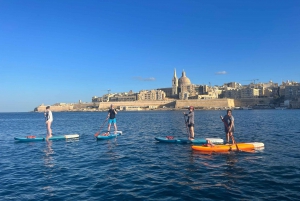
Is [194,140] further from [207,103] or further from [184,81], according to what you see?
[184,81]

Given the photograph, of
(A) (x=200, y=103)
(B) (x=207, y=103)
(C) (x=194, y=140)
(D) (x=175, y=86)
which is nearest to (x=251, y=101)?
(B) (x=207, y=103)

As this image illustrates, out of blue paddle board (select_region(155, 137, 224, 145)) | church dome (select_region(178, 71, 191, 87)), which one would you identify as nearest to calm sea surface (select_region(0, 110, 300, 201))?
blue paddle board (select_region(155, 137, 224, 145))

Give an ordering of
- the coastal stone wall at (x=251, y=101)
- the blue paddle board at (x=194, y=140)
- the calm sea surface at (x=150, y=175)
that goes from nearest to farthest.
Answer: the calm sea surface at (x=150, y=175), the blue paddle board at (x=194, y=140), the coastal stone wall at (x=251, y=101)

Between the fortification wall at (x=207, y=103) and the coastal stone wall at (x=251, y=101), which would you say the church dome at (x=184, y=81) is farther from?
the coastal stone wall at (x=251, y=101)

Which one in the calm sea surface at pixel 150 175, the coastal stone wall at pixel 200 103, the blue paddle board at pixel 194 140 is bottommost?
the calm sea surface at pixel 150 175

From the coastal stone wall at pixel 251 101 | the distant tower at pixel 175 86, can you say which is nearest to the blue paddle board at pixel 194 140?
the coastal stone wall at pixel 251 101

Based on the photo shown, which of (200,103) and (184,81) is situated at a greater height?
(184,81)

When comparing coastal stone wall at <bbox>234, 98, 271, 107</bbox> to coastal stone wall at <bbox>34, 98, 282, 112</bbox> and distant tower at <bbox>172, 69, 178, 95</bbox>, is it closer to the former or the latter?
coastal stone wall at <bbox>34, 98, 282, 112</bbox>

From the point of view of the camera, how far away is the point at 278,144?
1377cm

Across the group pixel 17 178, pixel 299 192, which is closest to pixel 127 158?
pixel 17 178

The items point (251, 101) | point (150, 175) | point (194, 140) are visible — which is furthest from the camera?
point (251, 101)

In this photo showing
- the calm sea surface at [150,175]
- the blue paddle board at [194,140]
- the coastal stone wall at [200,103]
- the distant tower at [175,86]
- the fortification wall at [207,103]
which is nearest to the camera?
the calm sea surface at [150,175]

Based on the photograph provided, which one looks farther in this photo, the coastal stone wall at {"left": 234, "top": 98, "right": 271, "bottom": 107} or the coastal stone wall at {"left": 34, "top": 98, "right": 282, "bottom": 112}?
the coastal stone wall at {"left": 234, "top": 98, "right": 271, "bottom": 107}

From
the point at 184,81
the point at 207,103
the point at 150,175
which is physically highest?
the point at 184,81
